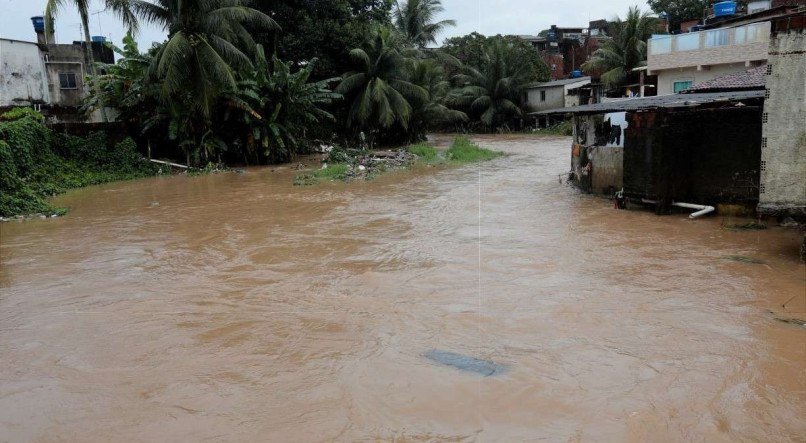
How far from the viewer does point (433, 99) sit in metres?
34.6

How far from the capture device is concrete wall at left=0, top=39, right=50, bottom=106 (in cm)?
2348

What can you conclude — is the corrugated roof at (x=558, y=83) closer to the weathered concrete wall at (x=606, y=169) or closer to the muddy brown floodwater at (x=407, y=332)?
the weathered concrete wall at (x=606, y=169)

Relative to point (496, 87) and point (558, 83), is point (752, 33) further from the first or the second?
point (496, 87)

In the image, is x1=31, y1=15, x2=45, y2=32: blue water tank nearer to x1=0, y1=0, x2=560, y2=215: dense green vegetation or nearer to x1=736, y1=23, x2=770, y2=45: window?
x1=0, y1=0, x2=560, y2=215: dense green vegetation

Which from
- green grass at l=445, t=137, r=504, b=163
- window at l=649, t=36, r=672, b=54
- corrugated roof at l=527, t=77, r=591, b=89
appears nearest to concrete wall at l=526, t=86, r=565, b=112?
corrugated roof at l=527, t=77, r=591, b=89

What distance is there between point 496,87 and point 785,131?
113 ft

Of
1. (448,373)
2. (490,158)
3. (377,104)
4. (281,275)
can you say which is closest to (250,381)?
(448,373)

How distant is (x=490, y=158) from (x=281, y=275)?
17.7 metres

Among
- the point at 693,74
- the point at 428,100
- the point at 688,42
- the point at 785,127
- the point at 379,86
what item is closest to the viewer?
the point at 785,127

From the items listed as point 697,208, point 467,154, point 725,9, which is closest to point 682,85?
point 725,9

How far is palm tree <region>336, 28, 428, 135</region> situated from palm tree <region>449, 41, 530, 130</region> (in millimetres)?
12942

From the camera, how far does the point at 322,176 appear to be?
19672mm

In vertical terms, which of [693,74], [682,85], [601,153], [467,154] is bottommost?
[467,154]

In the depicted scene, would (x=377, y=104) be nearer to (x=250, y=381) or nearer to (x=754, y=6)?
(x=754, y=6)
